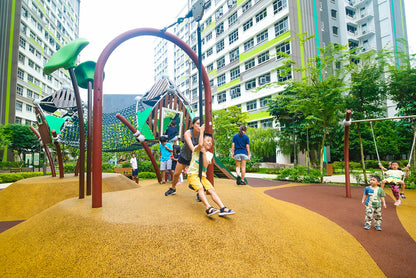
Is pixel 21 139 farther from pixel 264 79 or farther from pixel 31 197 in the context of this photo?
pixel 264 79

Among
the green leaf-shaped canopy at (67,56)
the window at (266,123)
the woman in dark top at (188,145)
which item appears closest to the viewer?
the woman in dark top at (188,145)

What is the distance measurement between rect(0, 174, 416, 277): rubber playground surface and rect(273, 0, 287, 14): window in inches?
1106

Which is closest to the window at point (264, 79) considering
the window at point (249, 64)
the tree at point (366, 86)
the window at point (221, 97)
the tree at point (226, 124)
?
the window at point (249, 64)

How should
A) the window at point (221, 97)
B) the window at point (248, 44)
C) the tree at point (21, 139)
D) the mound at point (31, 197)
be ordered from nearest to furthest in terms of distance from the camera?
the mound at point (31, 197)
the tree at point (21, 139)
the window at point (248, 44)
the window at point (221, 97)

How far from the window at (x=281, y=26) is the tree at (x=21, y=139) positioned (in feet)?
116

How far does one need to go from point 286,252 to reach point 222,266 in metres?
0.98

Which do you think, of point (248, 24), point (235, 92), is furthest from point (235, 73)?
point (248, 24)

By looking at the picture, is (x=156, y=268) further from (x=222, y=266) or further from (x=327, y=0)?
(x=327, y=0)

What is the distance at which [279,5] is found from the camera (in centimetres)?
2697

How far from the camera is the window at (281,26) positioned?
2603 centimetres

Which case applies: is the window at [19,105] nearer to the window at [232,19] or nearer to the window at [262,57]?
the window at [232,19]

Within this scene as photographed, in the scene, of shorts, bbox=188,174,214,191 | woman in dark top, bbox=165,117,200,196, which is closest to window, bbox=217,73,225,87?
woman in dark top, bbox=165,117,200,196

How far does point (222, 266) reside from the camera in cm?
260

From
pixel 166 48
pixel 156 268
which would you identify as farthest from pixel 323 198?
pixel 166 48
